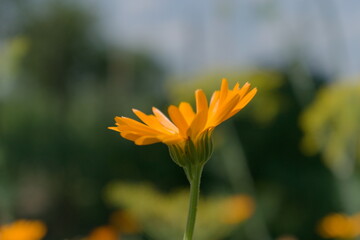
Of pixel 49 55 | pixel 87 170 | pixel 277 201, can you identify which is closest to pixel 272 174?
pixel 277 201

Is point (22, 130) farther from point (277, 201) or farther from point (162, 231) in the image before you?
point (162, 231)


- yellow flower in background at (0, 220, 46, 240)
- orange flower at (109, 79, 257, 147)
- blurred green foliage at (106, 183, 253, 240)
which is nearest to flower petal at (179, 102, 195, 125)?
orange flower at (109, 79, 257, 147)

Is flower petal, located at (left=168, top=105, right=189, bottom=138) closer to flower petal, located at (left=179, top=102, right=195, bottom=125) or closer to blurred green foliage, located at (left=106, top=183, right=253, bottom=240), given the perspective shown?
flower petal, located at (left=179, top=102, right=195, bottom=125)

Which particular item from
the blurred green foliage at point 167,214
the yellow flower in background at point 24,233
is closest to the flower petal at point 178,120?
the yellow flower in background at point 24,233

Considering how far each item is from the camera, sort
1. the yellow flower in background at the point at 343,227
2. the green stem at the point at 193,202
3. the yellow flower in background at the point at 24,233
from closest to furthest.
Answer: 1. the green stem at the point at 193,202
2. the yellow flower in background at the point at 24,233
3. the yellow flower in background at the point at 343,227

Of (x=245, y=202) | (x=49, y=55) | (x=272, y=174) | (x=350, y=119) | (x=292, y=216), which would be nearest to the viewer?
(x=350, y=119)

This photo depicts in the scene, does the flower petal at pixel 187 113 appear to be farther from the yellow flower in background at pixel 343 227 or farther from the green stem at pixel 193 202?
the yellow flower in background at pixel 343 227
